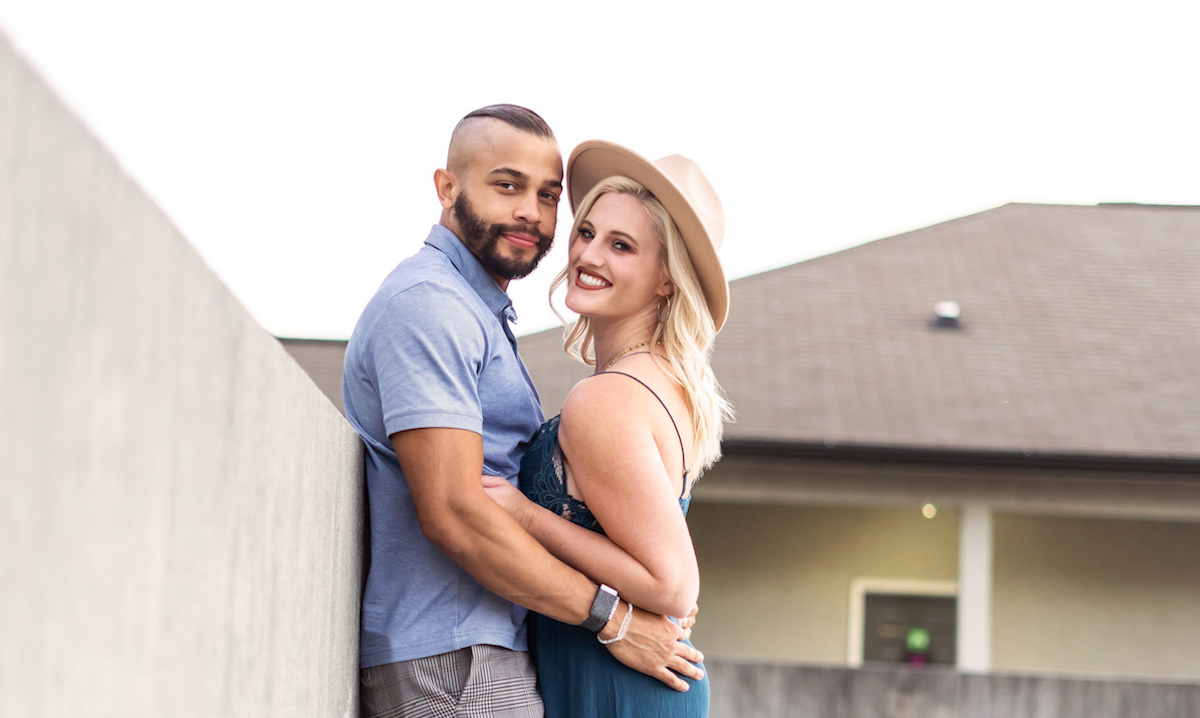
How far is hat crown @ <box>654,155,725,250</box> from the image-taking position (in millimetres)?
3129

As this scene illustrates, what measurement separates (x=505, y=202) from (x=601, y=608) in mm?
1106

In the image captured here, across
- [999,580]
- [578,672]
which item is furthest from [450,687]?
[999,580]

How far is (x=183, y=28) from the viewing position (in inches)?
1359

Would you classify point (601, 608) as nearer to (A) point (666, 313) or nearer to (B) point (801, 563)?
(A) point (666, 313)

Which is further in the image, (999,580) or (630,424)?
(999,580)

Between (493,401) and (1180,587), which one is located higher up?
(1180,587)

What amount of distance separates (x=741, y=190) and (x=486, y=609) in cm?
3457

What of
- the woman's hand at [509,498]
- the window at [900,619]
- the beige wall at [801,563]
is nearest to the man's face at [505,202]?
the woman's hand at [509,498]

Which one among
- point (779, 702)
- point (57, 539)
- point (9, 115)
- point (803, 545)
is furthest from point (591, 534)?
point (803, 545)

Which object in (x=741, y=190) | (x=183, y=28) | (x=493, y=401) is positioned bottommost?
(x=493, y=401)

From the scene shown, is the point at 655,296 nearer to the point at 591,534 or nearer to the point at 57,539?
the point at 591,534

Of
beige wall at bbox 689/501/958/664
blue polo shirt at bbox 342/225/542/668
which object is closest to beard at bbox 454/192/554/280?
blue polo shirt at bbox 342/225/542/668

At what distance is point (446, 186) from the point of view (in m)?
3.04

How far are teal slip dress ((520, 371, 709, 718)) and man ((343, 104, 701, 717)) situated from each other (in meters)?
0.05
